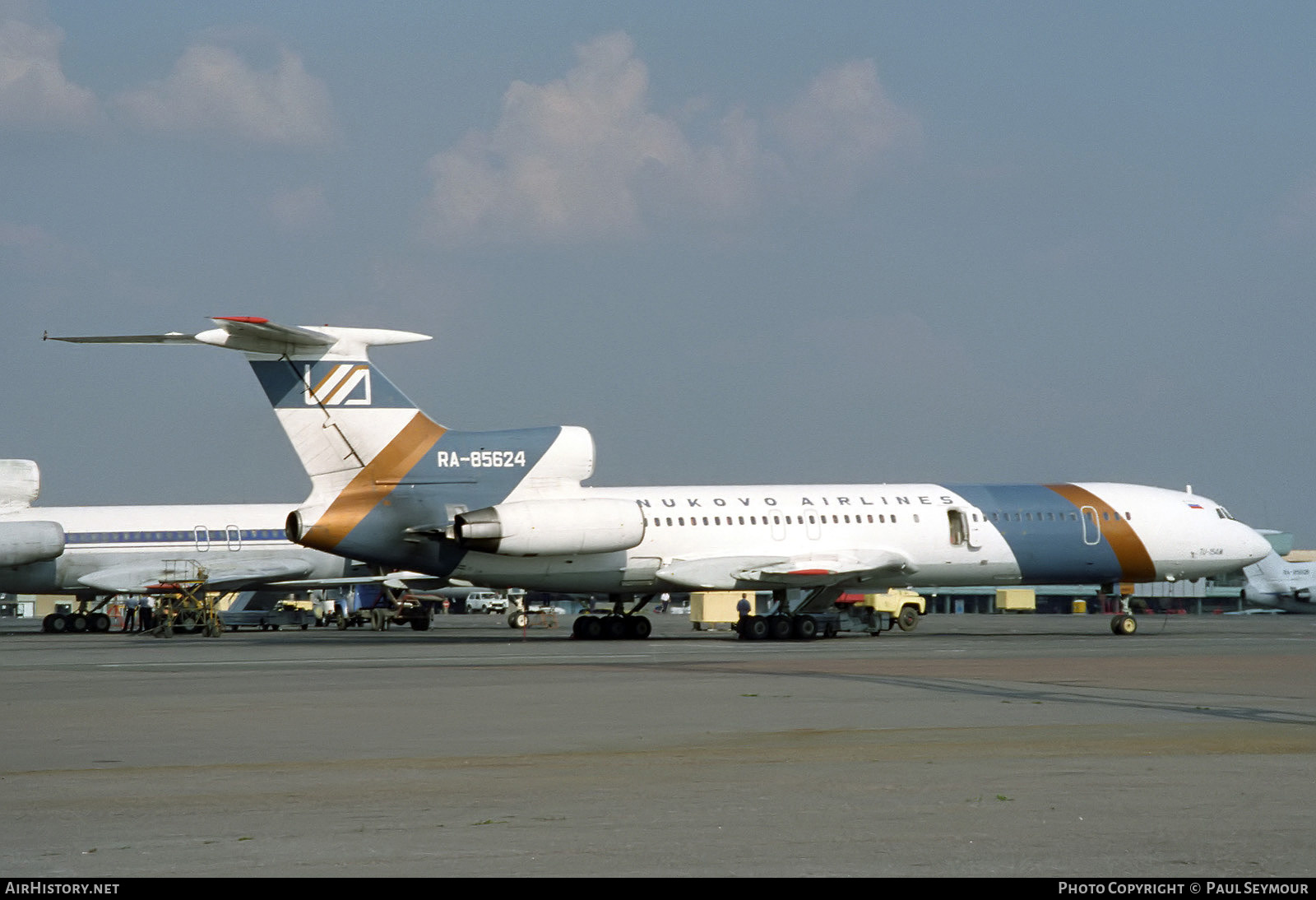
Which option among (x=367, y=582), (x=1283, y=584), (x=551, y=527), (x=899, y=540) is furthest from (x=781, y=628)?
(x=1283, y=584)

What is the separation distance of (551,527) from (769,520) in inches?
261

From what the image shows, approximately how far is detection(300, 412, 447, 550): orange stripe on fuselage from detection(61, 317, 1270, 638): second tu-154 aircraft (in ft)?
0.14

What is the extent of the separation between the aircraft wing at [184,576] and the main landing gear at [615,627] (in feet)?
58.2

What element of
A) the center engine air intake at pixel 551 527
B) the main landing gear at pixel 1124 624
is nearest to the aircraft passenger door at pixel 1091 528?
the main landing gear at pixel 1124 624

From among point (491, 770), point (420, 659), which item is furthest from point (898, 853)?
point (420, 659)

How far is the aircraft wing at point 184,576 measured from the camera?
51.5m

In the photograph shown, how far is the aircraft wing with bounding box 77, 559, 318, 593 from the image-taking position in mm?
51531

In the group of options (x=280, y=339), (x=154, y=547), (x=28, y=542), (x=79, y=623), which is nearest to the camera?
(x=280, y=339)

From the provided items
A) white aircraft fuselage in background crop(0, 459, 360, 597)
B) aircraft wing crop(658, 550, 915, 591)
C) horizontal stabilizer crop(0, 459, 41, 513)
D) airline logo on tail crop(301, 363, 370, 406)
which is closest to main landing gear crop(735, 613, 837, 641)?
aircraft wing crop(658, 550, 915, 591)

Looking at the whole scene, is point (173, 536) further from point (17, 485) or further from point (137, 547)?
point (17, 485)

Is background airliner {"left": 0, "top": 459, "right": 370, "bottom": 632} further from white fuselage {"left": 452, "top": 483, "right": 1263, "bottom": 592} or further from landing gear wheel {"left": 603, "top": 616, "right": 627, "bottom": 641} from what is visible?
white fuselage {"left": 452, "top": 483, "right": 1263, "bottom": 592}

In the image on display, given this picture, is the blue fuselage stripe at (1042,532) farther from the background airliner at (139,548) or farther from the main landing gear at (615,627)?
the background airliner at (139,548)

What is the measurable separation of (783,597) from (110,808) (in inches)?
1191

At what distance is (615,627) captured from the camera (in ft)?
129
